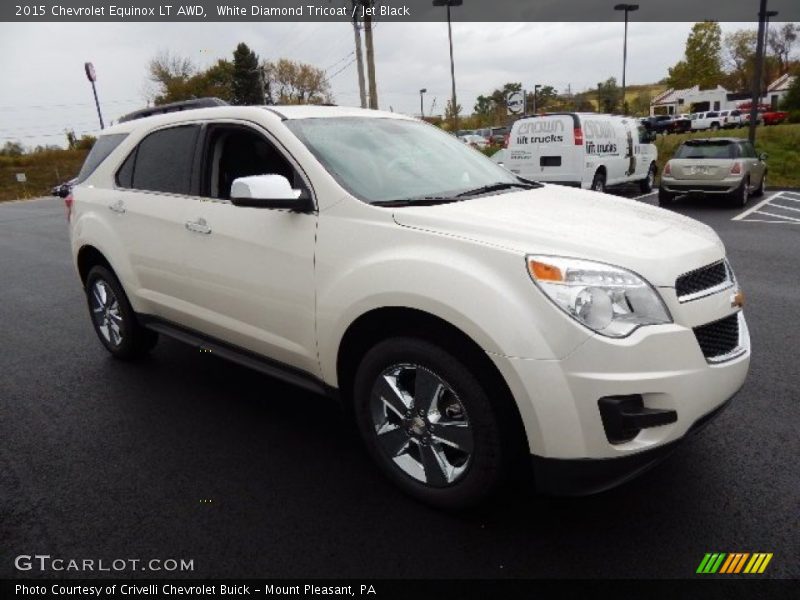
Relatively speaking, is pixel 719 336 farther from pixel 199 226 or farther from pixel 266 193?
pixel 199 226

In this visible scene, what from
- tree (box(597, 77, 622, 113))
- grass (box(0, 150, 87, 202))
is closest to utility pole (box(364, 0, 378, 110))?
grass (box(0, 150, 87, 202))

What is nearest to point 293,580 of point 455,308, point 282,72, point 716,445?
point 455,308

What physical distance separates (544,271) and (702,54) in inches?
2618

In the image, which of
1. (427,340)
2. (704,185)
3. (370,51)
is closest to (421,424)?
(427,340)

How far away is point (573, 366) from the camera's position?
2145 millimetres

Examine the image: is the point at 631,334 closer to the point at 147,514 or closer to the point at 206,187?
the point at 147,514

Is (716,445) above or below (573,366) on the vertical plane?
below

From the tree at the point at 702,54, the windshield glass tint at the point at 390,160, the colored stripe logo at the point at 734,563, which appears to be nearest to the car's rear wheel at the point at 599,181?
the windshield glass tint at the point at 390,160

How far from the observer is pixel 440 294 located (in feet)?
7.74

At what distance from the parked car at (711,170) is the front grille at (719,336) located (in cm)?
1177

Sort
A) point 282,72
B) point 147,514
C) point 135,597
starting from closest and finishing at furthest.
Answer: point 135,597, point 147,514, point 282,72

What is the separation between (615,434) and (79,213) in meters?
4.24

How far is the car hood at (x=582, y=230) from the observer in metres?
2.33

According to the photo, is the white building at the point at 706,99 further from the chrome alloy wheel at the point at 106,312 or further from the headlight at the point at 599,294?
the headlight at the point at 599,294
